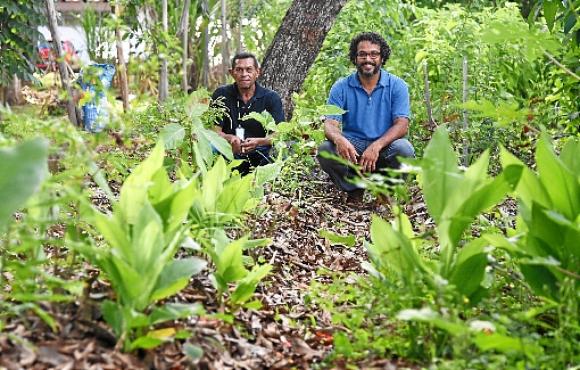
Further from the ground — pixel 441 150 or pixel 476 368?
pixel 441 150

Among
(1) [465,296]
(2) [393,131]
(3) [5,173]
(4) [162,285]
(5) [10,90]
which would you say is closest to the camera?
(3) [5,173]

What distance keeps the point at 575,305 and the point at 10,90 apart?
13.8 meters

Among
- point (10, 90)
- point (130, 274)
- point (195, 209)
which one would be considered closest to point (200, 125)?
point (195, 209)

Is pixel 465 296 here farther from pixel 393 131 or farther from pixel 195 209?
pixel 393 131

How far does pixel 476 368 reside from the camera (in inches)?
92.5

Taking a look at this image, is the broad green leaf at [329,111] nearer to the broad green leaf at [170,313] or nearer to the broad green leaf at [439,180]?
the broad green leaf at [439,180]

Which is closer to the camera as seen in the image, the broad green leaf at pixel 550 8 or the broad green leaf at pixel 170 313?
the broad green leaf at pixel 170 313

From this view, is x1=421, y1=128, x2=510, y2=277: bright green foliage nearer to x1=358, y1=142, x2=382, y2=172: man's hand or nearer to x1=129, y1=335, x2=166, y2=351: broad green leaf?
x1=129, y1=335, x2=166, y2=351: broad green leaf

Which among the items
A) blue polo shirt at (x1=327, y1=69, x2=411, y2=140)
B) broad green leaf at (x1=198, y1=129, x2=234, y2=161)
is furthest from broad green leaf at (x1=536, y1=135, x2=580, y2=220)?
blue polo shirt at (x1=327, y1=69, x2=411, y2=140)

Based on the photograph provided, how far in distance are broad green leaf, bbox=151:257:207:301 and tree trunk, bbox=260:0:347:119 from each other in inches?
160

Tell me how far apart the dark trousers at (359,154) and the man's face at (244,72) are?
65 centimetres

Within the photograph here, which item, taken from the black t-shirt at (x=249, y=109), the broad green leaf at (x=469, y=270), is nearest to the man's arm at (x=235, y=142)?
the black t-shirt at (x=249, y=109)

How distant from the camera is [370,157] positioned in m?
5.50

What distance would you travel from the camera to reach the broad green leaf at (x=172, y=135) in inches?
167
